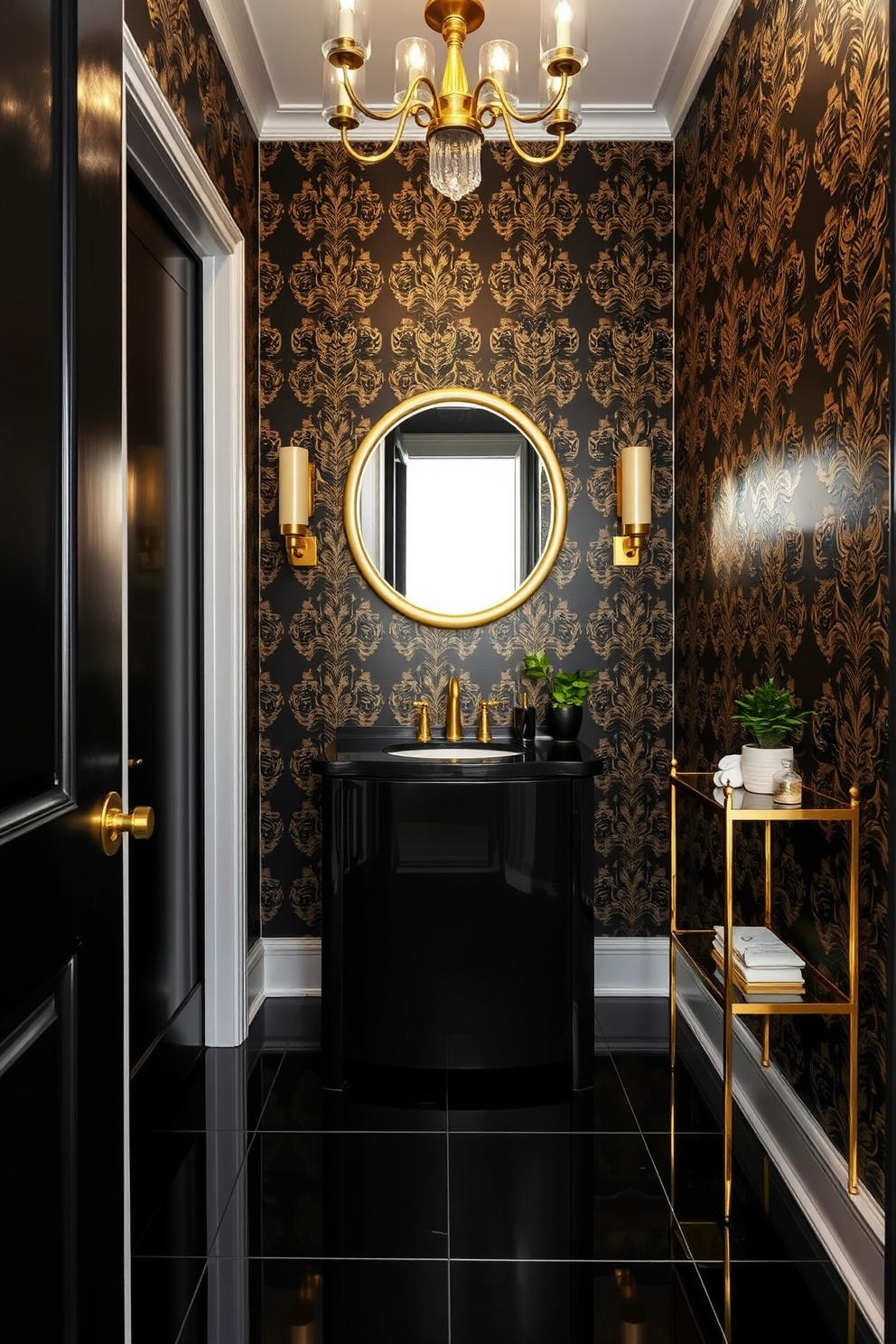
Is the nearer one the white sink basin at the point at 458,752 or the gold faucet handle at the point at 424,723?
the white sink basin at the point at 458,752

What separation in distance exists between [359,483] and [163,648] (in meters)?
1.01

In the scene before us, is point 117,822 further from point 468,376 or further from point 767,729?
point 468,376

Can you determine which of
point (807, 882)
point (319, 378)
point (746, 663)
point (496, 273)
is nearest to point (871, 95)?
point (746, 663)

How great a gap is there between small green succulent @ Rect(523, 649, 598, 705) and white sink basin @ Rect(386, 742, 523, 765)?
0.23 meters

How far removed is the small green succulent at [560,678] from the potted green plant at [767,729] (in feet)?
3.03

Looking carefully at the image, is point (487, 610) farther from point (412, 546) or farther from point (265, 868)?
point (265, 868)

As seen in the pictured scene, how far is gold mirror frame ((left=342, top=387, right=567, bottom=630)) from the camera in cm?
320

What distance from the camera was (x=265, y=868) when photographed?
3.28m

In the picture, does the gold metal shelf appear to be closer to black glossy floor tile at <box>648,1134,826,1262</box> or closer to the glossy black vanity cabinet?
black glossy floor tile at <box>648,1134,826,1262</box>

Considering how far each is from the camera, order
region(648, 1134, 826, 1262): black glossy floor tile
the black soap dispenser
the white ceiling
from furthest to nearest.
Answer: the black soap dispenser
the white ceiling
region(648, 1134, 826, 1262): black glossy floor tile

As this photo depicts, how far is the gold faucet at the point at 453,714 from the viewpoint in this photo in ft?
10.2

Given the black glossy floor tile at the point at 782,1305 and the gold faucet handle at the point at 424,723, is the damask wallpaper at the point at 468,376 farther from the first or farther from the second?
the black glossy floor tile at the point at 782,1305

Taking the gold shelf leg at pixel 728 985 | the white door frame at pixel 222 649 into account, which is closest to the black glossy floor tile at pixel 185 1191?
the white door frame at pixel 222 649

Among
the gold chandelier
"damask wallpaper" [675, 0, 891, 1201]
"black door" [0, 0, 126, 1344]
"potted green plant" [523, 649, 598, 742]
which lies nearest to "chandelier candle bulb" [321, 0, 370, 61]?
the gold chandelier
